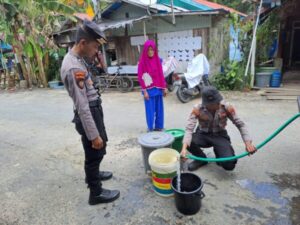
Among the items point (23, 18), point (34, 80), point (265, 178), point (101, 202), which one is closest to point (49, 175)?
point (101, 202)

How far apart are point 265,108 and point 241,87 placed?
1.86 meters

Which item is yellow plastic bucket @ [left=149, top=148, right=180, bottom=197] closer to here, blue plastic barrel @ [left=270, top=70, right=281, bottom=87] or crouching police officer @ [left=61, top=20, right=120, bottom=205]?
crouching police officer @ [left=61, top=20, right=120, bottom=205]

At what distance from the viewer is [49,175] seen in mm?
3322

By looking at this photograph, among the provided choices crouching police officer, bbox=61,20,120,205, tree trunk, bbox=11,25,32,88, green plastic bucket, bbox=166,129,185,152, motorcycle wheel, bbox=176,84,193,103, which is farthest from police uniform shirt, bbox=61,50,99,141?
tree trunk, bbox=11,25,32,88

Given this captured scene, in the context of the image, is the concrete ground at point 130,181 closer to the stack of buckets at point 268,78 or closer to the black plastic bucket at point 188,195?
the black plastic bucket at point 188,195

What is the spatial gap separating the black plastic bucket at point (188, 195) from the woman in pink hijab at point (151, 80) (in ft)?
6.63

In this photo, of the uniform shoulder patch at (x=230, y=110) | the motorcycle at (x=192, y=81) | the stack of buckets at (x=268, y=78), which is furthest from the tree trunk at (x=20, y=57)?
the uniform shoulder patch at (x=230, y=110)

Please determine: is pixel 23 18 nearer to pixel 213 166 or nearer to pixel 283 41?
pixel 213 166

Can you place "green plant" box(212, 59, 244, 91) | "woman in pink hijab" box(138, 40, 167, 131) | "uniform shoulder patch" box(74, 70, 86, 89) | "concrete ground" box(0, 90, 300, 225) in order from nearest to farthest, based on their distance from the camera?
"uniform shoulder patch" box(74, 70, 86, 89)
"concrete ground" box(0, 90, 300, 225)
"woman in pink hijab" box(138, 40, 167, 131)
"green plant" box(212, 59, 244, 91)

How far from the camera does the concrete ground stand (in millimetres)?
2387

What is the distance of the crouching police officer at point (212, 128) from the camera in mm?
2672

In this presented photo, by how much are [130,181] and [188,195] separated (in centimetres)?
106

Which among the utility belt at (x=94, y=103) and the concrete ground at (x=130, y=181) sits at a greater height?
the utility belt at (x=94, y=103)

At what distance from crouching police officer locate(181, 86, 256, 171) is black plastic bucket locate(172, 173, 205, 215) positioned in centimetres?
28
